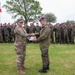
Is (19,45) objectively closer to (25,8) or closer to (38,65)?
(38,65)

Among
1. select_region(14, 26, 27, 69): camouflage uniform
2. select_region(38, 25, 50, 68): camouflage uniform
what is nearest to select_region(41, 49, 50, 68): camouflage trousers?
select_region(38, 25, 50, 68): camouflage uniform

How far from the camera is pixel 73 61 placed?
35.2 ft

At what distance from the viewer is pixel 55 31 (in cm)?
1817

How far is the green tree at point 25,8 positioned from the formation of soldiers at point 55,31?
33525mm

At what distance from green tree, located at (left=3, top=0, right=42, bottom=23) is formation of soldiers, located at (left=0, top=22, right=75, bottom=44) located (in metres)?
33.5

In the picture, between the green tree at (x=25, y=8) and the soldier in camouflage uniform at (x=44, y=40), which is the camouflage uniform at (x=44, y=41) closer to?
the soldier in camouflage uniform at (x=44, y=40)

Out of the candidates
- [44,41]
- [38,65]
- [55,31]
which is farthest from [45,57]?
[55,31]

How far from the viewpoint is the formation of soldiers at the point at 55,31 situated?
17.8m

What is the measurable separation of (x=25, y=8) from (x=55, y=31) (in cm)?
3627

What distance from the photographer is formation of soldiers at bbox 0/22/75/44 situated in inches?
701

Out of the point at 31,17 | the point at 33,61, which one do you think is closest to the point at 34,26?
the point at 33,61

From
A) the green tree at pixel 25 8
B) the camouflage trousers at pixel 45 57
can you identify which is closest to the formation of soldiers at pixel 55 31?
the camouflage trousers at pixel 45 57

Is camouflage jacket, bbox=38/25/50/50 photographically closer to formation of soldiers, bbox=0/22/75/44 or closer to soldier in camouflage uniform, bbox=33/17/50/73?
soldier in camouflage uniform, bbox=33/17/50/73

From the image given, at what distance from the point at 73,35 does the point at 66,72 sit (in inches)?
355
